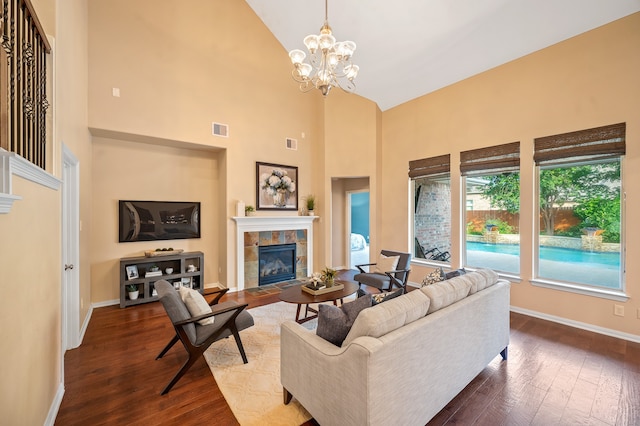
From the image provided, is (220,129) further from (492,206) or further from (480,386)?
(480,386)

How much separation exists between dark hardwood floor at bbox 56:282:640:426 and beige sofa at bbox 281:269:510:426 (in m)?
0.21

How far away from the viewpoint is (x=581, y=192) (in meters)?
3.62

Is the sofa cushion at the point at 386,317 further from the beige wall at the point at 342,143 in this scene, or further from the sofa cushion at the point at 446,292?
the beige wall at the point at 342,143

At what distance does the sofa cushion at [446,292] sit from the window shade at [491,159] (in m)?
2.78

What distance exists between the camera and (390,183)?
19.4 ft

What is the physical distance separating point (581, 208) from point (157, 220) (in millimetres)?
6531

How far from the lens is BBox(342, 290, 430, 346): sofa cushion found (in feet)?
5.30

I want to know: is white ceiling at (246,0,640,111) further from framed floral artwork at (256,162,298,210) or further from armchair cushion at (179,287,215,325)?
armchair cushion at (179,287,215,325)

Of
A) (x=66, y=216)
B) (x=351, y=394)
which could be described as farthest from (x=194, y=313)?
(x=66, y=216)

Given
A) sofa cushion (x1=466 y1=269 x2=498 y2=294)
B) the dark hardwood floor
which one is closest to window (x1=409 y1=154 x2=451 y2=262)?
the dark hardwood floor

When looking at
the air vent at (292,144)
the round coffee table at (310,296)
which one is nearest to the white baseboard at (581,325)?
the round coffee table at (310,296)

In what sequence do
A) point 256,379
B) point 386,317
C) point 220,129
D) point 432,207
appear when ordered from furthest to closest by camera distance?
point 432,207
point 220,129
point 256,379
point 386,317

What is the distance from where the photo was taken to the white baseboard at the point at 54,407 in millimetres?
1890

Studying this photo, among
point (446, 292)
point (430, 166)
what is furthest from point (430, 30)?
point (446, 292)
